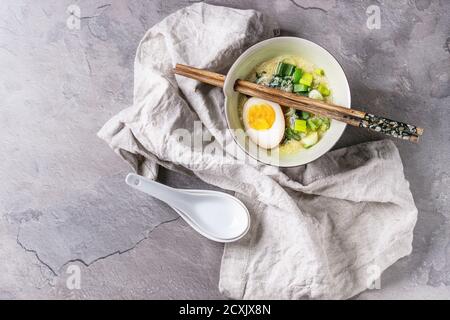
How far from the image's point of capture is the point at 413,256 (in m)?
1.55

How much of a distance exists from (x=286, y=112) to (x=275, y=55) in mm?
182

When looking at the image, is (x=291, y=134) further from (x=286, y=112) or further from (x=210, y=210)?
(x=210, y=210)

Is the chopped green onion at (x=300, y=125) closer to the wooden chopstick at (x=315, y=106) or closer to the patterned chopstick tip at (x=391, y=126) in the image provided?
the wooden chopstick at (x=315, y=106)

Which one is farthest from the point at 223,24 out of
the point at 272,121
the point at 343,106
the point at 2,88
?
the point at 2,88

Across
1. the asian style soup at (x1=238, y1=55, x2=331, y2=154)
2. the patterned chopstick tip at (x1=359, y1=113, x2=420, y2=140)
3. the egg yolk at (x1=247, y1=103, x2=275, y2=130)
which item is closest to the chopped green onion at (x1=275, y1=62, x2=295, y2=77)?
the asian style soup at (x1=238, y1=55, x2=331, y2=154)

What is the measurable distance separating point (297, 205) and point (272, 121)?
0.91 ft

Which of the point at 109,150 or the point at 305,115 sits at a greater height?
the point at 305,115

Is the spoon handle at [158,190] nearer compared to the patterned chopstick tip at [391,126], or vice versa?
the patterned chopstick tip at [391,126]

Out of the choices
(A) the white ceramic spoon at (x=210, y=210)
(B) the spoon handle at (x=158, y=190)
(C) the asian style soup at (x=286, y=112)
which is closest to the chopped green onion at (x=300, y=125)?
(C) the asian style soup at (x=286, y=112)

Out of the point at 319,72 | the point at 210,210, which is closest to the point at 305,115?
the point at 319,72

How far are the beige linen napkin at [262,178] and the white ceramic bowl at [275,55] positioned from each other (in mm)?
67

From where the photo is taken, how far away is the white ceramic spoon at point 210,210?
1.49 m

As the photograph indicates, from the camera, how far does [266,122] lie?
1446 millimetres

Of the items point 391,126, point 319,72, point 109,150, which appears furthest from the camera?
point 109,150
